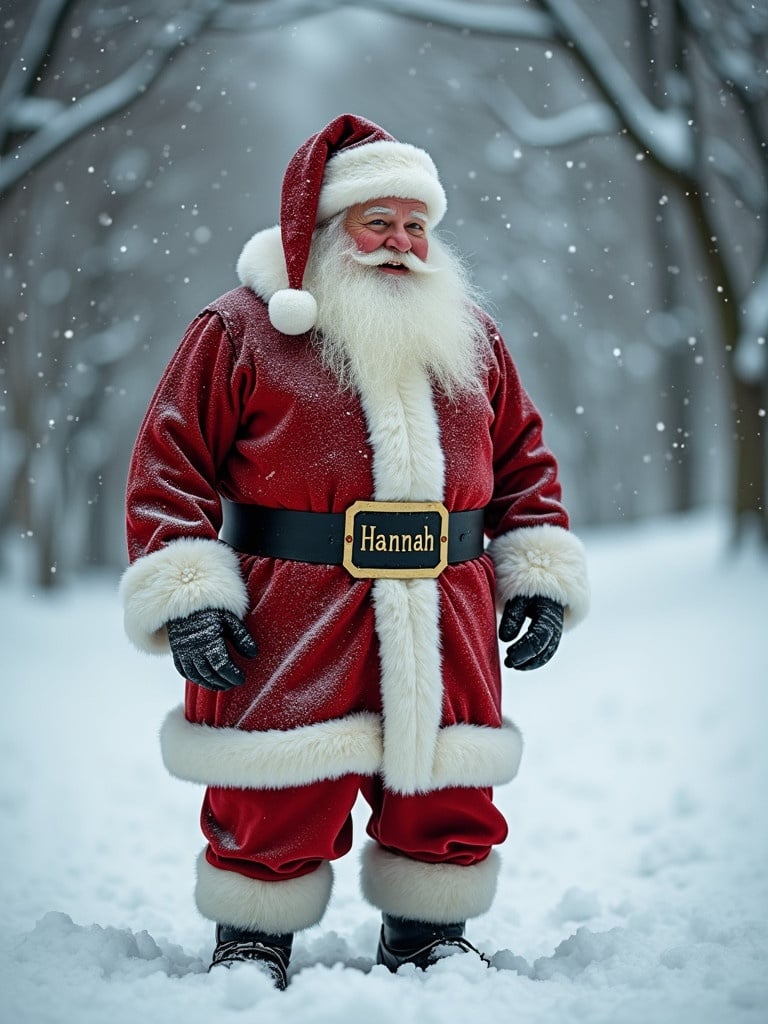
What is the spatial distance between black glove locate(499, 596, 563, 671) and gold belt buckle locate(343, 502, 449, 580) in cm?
30

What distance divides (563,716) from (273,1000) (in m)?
3.34

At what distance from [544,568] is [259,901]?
997 millimetres

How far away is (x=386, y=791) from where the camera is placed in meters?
2.23

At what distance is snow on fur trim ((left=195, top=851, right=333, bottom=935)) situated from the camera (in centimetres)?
215

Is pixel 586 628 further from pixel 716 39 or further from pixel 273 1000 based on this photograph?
pixel 273 1000

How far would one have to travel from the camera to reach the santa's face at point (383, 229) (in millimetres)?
2252

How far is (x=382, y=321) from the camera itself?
2.19m

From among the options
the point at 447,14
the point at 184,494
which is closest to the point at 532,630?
the point at 184,494

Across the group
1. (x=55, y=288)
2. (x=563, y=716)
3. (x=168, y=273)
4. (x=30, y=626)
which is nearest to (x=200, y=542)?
(x=563, y=716)

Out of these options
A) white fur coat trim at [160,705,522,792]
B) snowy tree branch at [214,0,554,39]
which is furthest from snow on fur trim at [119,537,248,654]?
snowy tree branch at [214,0,554,39]

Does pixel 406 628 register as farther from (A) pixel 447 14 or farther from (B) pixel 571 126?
(B) pixel 571 126

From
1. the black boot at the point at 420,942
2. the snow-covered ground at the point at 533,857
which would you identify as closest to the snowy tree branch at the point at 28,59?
the snow-covered ground at the point at 533,857

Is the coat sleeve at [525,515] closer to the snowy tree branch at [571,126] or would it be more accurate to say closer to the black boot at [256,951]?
the black boot at [256,951]

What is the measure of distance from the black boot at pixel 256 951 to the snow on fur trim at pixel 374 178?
1.64 m
